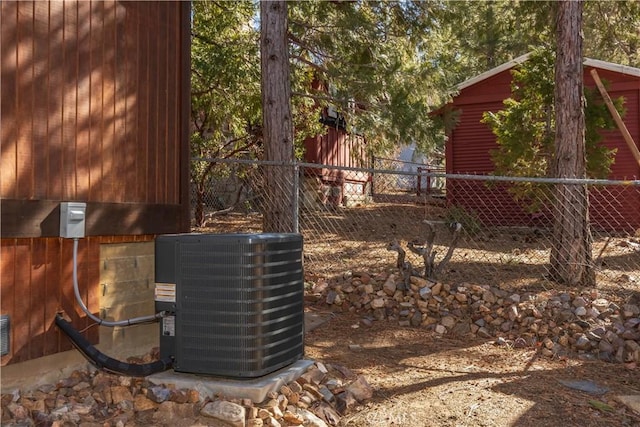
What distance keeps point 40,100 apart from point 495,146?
12.1m

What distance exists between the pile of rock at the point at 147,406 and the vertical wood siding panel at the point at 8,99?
116 centimetres

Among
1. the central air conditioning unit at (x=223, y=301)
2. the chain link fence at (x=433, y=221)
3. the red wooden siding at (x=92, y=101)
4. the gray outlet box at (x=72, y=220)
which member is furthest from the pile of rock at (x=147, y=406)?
the chain link fence at (x=433, y=221)

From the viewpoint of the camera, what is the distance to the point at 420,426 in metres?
3.42

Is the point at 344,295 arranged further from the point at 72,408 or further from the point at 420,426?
the point at 72,408

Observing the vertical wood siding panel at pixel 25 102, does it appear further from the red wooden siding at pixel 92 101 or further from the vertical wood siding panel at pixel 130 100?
the vertical wood siding panel at pixel 130 100

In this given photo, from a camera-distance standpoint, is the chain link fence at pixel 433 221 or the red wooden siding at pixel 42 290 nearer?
the red wooden siding at pixel 42 290

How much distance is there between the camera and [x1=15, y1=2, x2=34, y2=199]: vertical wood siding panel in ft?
10.2

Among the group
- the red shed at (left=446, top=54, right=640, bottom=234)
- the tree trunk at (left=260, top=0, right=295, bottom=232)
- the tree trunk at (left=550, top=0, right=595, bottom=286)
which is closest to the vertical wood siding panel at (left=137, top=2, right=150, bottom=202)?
the tree trunk at (left=260, top=0, right=295, bottom=232)

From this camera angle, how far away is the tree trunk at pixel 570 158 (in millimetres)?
6449

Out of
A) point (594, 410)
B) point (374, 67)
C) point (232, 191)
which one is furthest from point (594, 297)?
point (232, 191)

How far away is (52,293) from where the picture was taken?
11.0ft

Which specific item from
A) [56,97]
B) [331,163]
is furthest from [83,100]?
[331,163]

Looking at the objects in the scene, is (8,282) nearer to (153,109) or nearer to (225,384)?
(225,384)

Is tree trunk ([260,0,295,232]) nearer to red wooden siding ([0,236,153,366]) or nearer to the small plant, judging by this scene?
red wooden siding ([0,236,153,366])
